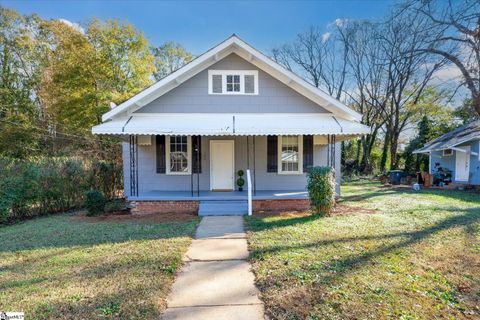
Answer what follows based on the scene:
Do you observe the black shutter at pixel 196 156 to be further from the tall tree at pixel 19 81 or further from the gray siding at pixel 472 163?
the tall tree at pixel 19 81

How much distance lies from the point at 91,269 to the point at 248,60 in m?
9.38

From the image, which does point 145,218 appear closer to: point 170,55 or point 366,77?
point 170,55

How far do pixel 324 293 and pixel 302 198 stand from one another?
6.46 metres

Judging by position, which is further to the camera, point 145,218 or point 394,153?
point 394,153

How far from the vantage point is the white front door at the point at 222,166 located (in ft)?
39.4

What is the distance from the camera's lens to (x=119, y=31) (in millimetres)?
24172

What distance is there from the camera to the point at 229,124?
1048cm

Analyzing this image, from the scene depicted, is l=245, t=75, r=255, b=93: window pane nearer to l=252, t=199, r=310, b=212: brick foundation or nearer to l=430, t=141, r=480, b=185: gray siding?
l=252, t=199, r=310, b=212: brick foundation

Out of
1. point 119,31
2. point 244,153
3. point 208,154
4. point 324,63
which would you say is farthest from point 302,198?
point 324,63

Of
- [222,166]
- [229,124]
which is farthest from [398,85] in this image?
[229,124]

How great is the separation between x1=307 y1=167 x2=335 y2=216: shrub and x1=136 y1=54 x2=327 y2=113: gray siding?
3.90 metres

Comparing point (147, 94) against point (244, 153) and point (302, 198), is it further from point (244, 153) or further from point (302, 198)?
point (302, 198)

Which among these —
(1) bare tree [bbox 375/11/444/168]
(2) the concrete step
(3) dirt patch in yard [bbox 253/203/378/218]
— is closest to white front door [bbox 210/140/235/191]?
(2) the concrete step

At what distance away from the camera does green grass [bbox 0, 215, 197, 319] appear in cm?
370
